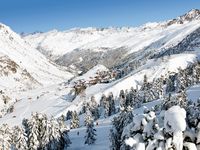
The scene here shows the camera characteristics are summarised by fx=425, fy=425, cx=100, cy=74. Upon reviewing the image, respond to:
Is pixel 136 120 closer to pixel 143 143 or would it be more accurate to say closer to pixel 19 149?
pixel 143 143

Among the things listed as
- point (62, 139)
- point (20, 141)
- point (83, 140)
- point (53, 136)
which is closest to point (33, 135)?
point (20, 141)

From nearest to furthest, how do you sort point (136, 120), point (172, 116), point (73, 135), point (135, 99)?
point (172, 116), point (136, 120), point (73, 135), point (135, 99)

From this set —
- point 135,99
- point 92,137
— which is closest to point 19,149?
point 92,137

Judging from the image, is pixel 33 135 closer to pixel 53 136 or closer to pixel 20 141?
pixel 20 141

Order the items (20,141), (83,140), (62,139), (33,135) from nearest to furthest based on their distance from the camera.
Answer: (20,141) < (33,135) < (62,139) < (83,140)

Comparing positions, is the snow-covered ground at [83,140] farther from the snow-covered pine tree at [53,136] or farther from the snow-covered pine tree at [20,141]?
the snow-covered pine tree at [20,141]

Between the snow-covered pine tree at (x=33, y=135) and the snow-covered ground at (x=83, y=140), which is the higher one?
the snow-covered pine tree at (x=33, y=135)

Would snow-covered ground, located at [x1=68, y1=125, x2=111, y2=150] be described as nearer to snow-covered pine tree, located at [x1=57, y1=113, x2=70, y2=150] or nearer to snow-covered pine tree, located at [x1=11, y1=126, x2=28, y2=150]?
snow-covered pine tree, located at [x1=57, y1=113, x2=70, y2=150]

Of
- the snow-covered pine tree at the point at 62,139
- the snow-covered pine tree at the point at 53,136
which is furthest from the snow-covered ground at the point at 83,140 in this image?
the snow-covered pine tree at the point at 53,136

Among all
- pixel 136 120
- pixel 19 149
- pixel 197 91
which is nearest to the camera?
pixel 136 120

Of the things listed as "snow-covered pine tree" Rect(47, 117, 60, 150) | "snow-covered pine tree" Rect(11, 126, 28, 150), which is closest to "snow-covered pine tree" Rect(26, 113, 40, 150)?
"snow-covered pine tree" Rect(11, 126, 28, 150)

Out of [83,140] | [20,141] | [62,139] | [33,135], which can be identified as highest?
[33,135]
